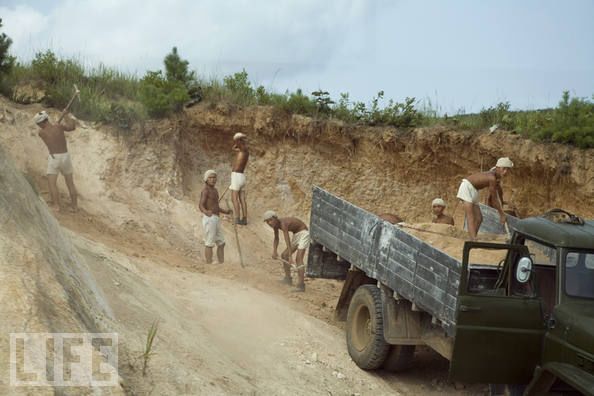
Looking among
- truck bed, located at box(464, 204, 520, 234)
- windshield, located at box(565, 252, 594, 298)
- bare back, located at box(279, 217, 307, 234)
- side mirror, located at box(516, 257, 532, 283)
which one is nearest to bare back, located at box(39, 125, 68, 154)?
bare back, located at box(279, 217, 307, 234)

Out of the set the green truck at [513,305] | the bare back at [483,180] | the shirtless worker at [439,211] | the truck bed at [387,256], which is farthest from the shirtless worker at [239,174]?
the green truck at [513,305]

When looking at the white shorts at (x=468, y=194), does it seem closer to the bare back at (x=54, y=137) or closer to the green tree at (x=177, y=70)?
the bare back at (x=54, y=137)

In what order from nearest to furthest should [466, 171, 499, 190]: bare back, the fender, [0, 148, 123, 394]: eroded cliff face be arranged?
1. [0, 148, 123, 394]: eroded cliff face
2. the fender
3. [466, 171, 499, 190]: bare back

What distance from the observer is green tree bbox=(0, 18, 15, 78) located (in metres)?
15.6

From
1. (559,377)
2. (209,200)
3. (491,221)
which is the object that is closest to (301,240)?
(209,200)

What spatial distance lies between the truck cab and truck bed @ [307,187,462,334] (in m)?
0.39

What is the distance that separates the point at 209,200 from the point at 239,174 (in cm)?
210

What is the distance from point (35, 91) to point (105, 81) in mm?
1718

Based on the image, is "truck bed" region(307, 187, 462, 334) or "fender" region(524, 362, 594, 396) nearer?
"fender" region(524, 362, 594, 396)

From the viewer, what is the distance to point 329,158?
17.6 meters

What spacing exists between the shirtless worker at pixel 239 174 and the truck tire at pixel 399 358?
713 cm

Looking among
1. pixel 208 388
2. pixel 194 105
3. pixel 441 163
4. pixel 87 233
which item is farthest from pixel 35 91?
pixel 208 388

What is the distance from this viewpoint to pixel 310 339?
361 inches

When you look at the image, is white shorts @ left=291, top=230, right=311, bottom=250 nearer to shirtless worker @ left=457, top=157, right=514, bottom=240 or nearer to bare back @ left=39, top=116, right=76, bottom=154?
shirtless worker @ left=457, top=157, right=514, bottom=240
